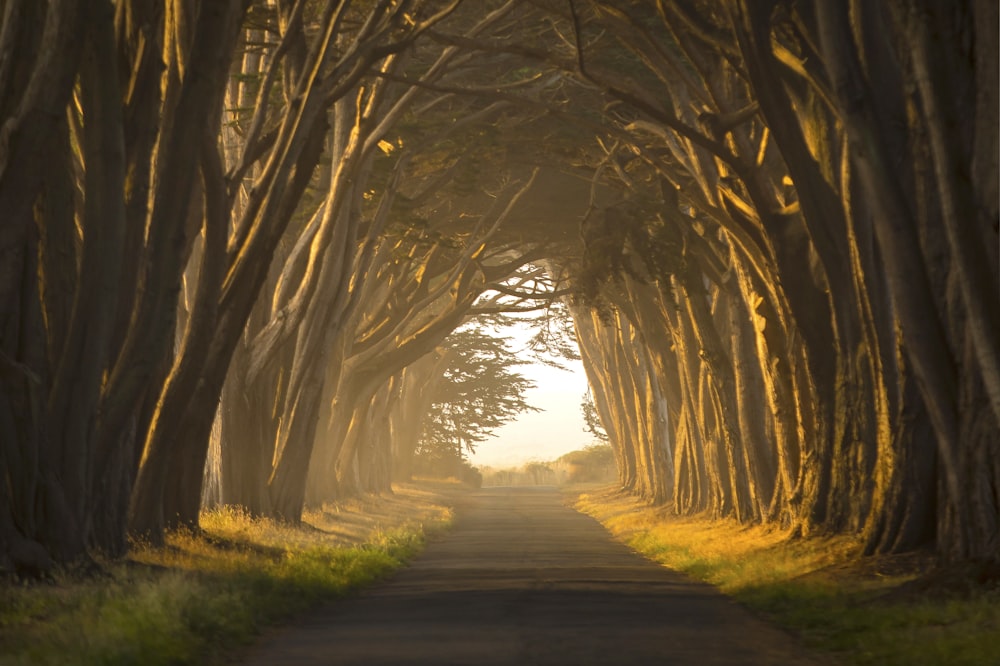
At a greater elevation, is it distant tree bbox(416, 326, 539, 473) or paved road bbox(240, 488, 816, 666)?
distant tree bbox(416, 326, 539, 473)

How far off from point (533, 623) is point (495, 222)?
20309mm

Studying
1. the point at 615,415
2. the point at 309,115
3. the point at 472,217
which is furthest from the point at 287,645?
the point at 615,415

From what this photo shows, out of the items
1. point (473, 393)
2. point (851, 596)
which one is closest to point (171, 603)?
point (851, 596)

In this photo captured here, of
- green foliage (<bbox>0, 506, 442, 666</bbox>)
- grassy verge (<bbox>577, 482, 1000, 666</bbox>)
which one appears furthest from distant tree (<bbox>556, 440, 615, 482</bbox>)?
green foliage (<bbox>0, 506, 442, 666</bbox>)

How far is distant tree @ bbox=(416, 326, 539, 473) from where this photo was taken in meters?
55.5

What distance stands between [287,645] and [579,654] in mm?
2186

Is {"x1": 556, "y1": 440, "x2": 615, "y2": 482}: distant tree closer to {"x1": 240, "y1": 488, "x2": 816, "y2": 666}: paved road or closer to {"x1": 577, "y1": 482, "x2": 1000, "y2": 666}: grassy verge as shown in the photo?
{"x1": 577, "y1": 482, "x2": 1000, "y2": 666}: grassy verge

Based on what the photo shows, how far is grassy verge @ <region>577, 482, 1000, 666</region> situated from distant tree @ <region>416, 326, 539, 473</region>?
33804 mm

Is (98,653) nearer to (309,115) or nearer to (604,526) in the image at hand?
(309,115)

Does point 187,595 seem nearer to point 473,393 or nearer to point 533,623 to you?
point 533,623

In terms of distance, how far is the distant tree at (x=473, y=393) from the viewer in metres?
55.5

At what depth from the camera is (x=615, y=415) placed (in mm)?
51969

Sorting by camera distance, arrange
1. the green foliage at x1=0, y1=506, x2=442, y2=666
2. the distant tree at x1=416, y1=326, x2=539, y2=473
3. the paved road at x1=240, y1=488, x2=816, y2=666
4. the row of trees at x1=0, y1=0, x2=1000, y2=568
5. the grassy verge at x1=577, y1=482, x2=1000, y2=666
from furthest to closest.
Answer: the distant tree at x1=416, y1=326, x2=539, y2=473, the row of trees at x1=0, y1=0, x2=1000, y2=568, the paved road at x1=240, y1=488, x2=816, y2=666, the grassy verge at x1=577, y1=482, x2=1000, y2=666, the green foliage at x1=0, y1=506, x2=442, y2=666

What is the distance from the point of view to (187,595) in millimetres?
10648
